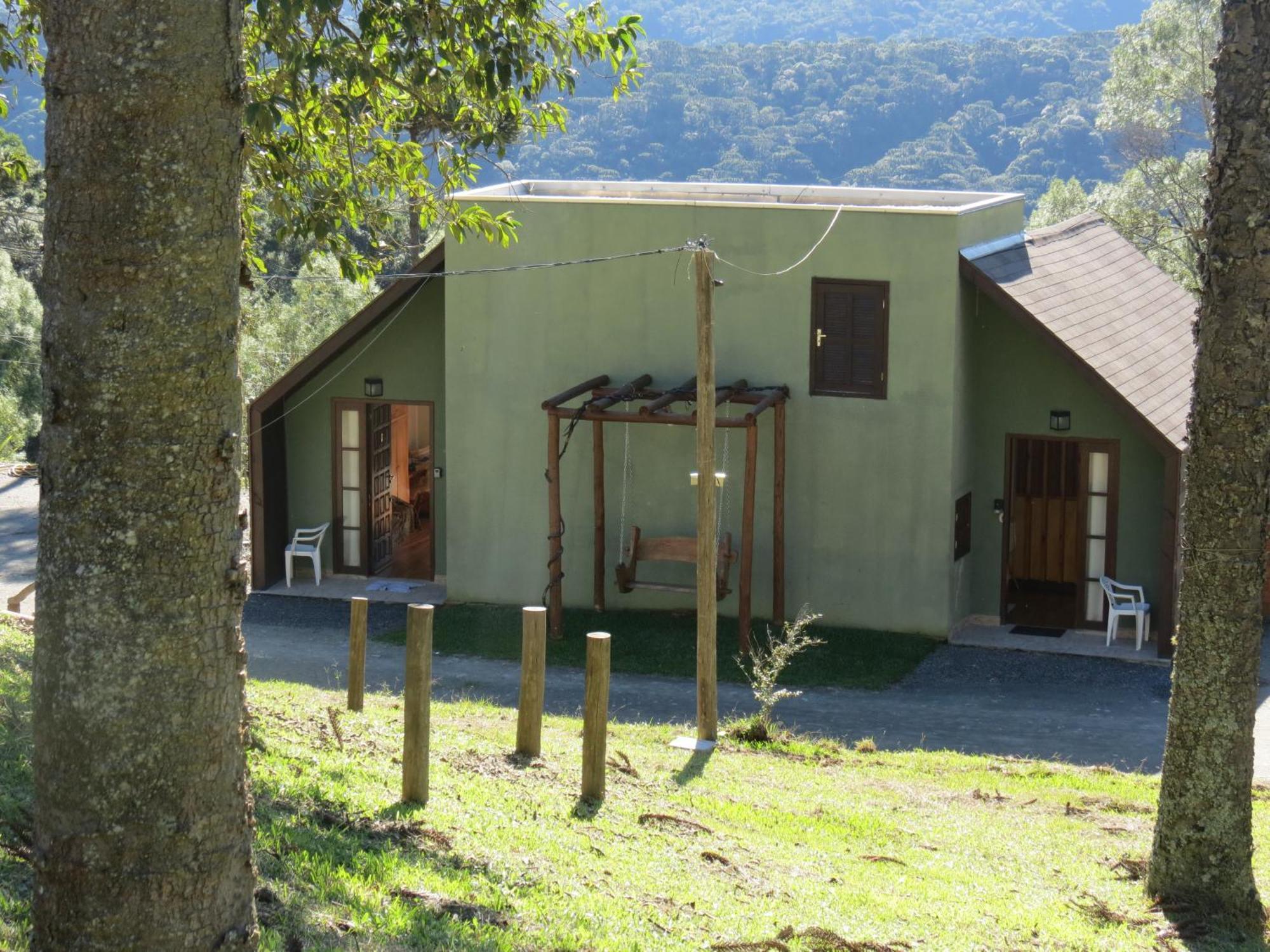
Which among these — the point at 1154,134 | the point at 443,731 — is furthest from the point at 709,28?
the point at 443,731

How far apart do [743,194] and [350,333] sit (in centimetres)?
557

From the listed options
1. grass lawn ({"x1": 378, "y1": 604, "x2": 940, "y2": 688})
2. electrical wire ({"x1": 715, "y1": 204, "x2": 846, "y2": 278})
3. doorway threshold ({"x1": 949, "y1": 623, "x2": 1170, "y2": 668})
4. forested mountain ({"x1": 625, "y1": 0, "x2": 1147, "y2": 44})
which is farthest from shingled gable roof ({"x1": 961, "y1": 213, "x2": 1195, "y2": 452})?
forested mountain ({"x1": 625, "y1": 0, "x2": 1147, "y2": 44})

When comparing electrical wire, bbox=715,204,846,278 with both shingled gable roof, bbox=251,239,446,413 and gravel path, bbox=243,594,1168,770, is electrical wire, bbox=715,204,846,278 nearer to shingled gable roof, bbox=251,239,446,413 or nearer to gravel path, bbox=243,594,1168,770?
shingled gable roof, bbox=251,239,446,413

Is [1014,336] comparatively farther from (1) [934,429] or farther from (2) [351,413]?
(2) [351,413]

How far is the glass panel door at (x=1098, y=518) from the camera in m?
17.0

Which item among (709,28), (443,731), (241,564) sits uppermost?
(709,28)

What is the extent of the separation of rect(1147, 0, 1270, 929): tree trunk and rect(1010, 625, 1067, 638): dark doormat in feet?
29.8

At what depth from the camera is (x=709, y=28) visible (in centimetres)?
12012

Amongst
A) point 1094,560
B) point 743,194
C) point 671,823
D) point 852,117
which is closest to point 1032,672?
point 1094,560

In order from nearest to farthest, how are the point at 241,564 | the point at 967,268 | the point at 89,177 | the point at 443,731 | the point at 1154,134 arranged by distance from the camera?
1. the point at 89,177
2. the point at 241,564
3. the point at 443,731
4. the point at 967,268
5. the point at 1154,134

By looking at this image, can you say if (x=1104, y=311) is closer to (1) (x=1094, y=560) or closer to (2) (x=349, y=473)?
(1) (x=1094, y=560)

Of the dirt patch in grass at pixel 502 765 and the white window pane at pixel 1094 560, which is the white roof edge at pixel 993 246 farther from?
the dirt patch in grass at pixel 502 765

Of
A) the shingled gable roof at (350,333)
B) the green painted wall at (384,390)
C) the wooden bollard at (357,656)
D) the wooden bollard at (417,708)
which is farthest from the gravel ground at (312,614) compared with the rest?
the wooden bollard at (417,708)

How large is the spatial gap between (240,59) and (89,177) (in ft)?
1.66
